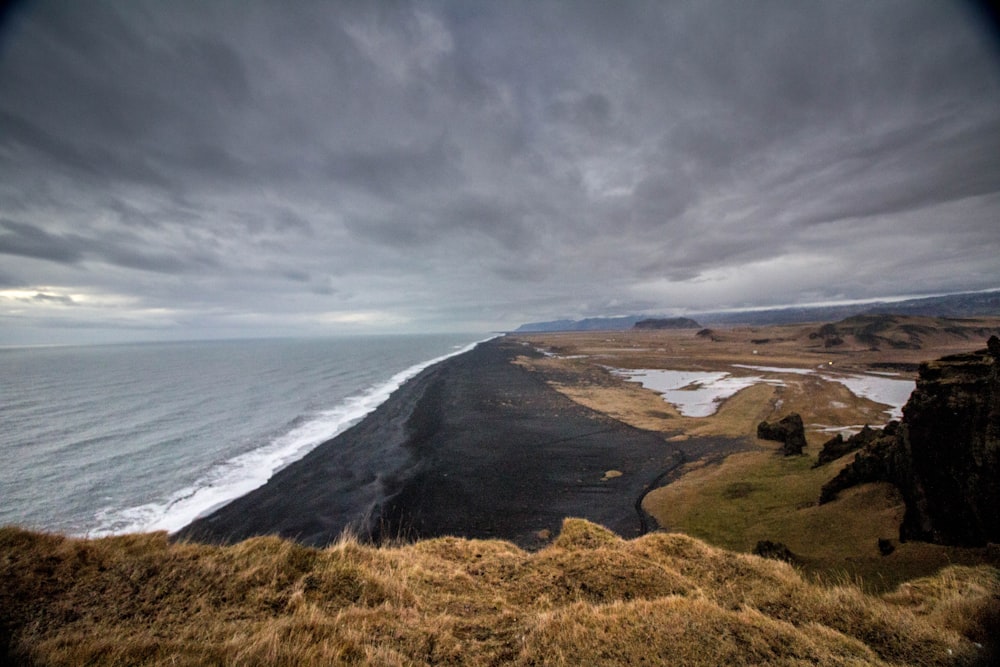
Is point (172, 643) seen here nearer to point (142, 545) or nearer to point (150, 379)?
point (142, 545)

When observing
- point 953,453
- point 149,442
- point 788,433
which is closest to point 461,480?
point 953,453

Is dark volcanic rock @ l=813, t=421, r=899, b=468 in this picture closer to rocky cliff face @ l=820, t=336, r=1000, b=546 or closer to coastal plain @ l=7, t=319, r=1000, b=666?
coastal plain @ l=7, t=319, r=1000, b=666

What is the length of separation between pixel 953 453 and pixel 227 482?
3284cm

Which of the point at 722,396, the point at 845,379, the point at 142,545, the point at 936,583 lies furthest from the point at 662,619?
the point at 845,379

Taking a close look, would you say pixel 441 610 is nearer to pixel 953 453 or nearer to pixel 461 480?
pixel 953 453

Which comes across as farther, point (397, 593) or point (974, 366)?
point (974, 366)

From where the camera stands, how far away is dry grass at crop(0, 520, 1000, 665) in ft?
14.7

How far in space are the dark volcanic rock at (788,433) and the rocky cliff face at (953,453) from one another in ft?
35.4

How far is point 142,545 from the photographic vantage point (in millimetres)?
6977

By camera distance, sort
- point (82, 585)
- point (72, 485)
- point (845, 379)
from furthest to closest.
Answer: point (845, 379) < point (72, 485) < point (82, 585)

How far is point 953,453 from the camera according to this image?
10.3 metres

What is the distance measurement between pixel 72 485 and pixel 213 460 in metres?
6.88

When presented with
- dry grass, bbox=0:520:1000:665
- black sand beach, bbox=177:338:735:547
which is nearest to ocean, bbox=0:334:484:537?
black sand beach, bbox=177:338:735:547

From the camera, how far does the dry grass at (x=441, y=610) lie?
4.48m
